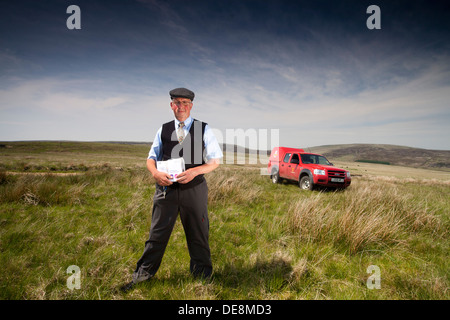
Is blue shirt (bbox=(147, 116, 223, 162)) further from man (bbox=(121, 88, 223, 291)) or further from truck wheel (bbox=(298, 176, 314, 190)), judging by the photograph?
truck wheel (bbox=(298, 176, 314, 190))

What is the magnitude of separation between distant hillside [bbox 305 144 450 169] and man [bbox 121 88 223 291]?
9955 cm

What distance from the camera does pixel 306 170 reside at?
31.9ft

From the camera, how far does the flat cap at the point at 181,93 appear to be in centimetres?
230

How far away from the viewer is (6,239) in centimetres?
321

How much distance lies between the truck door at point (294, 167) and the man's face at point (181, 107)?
9.16 meters

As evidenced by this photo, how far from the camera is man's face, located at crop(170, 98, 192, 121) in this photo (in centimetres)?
234

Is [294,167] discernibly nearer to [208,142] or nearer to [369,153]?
[208,142]

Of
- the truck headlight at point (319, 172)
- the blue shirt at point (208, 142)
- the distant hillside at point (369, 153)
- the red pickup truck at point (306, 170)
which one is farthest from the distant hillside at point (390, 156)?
the blue shirt at point (208, 142)

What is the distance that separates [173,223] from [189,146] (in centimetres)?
94

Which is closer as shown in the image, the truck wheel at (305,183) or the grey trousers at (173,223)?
the grey trousers at (173,223)

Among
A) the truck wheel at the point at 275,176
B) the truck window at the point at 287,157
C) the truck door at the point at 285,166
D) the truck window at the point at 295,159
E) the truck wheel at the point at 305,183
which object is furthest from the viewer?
the truck wheel at the point at 275,176

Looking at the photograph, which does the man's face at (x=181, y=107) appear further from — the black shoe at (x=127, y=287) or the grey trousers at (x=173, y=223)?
the black shoe at (x=127, y=287)

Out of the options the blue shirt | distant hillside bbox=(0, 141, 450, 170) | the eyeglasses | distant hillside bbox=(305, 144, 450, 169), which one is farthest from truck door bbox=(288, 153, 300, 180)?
distant hillside bbox=(305, 144, 450, 169)
